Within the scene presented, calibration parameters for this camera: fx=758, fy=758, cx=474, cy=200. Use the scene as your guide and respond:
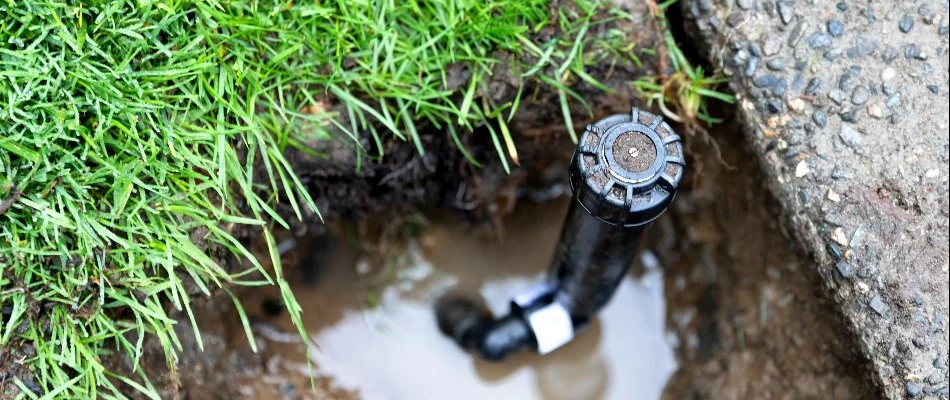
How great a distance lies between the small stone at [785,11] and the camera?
67.5 inches

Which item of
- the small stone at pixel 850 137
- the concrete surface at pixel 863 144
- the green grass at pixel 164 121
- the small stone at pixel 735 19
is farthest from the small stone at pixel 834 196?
the green grass at pixel 164 121

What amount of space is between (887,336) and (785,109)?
20.4 inches

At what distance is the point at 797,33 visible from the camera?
171cm

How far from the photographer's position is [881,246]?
157 centimetres

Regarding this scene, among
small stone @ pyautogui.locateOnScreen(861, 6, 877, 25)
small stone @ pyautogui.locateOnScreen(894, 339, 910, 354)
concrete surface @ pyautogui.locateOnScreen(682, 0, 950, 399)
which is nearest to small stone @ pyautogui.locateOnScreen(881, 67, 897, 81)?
concrete surface @ pyautogui.locateOnScreen(682, 0, 950, 399)

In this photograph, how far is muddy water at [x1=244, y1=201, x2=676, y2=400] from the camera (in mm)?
2203

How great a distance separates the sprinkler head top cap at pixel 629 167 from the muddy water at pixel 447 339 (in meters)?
0.91

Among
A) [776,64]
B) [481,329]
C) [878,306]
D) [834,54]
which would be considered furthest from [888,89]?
[481,329]

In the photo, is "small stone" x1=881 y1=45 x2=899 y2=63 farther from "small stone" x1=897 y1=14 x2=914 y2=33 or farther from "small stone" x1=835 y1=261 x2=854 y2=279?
"small stone" x1=835 y1=261 x2=854 y2=279

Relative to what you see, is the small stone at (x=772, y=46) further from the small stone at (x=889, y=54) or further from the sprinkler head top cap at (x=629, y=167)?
the sprinkler head top cap at (x=629, y=167)

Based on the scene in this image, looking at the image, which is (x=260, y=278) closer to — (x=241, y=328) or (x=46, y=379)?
(x=241, y=328)

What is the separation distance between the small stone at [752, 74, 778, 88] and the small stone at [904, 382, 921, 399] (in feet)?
2.23

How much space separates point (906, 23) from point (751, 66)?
14.0 inches

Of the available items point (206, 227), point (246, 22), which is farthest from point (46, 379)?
point (246, 22)
